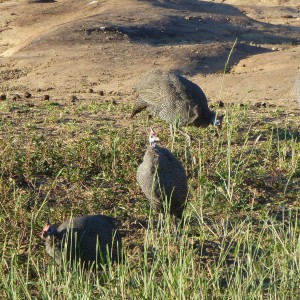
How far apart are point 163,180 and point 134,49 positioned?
28.6ft

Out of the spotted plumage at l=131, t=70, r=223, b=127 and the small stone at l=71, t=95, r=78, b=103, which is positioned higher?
the spotted plumage at l=131, t=70, r=223, b=127

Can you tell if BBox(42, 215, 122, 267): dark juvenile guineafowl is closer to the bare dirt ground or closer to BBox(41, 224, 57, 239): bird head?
BBox(41, 224, 57, 239): bird head

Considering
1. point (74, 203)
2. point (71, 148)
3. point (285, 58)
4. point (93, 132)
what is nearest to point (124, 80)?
point (285, 58)

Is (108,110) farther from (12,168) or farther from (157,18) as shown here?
(157,18)

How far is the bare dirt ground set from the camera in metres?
11.0

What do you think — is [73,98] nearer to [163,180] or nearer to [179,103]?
[179,103]

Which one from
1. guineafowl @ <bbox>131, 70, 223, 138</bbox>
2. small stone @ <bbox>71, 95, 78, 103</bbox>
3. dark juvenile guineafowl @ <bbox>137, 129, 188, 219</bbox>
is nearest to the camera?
dark juvenile guineafowl @ <bbox>137, 129, 188, 219</bbox>

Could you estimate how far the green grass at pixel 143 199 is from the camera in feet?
12.9

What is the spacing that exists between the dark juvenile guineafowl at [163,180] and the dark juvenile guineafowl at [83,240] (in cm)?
66

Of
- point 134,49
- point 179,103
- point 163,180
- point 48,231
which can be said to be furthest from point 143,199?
point 134,49

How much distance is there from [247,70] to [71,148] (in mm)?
6231

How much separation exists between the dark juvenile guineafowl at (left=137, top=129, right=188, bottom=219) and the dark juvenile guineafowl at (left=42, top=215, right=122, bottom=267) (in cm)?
66

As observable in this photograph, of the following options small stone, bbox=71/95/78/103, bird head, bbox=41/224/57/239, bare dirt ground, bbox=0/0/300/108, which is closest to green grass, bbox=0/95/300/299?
bird head, bbox=41/224/57/239

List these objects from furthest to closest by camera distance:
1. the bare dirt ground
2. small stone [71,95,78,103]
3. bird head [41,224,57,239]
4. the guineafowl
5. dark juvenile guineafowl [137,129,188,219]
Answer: the bare dirt ground, small stone [71,95,78,103], the guineafowl, dark juvenile guineafowl [137,129,188,219], bird head [41,224,57,239]
